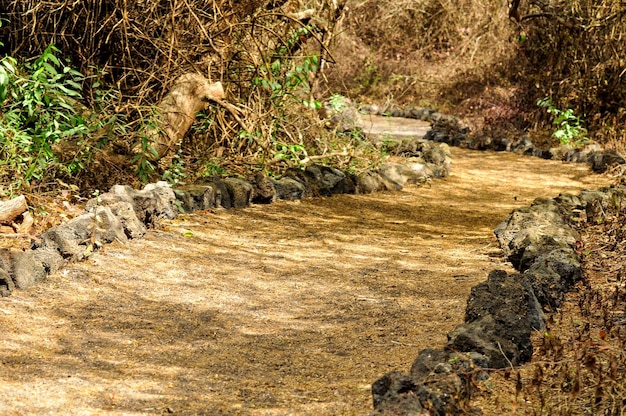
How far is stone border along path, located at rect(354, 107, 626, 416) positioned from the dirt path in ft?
0.93

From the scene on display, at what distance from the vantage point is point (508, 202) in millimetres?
9086

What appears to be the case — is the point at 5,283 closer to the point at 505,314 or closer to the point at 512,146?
the point at 505,314

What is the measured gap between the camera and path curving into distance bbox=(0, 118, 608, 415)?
141 inches

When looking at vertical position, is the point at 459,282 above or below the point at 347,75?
below

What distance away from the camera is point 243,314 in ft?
15.7

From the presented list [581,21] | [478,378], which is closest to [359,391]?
[478,378]

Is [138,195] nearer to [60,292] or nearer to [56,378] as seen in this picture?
[60,292]

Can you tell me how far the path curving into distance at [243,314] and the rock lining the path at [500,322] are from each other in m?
0.27

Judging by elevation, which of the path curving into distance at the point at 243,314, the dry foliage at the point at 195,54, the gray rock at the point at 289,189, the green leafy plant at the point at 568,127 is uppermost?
the dry foliage at the point at 195,54

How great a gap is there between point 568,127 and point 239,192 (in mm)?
7245

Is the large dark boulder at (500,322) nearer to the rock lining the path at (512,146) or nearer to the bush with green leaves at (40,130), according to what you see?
the bush with green leaves at (40,130)

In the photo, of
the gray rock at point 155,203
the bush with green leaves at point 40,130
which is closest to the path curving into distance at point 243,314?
the gray rock at point 155,203

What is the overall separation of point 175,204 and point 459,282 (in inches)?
99.4

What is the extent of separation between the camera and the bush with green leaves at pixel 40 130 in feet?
20.9
